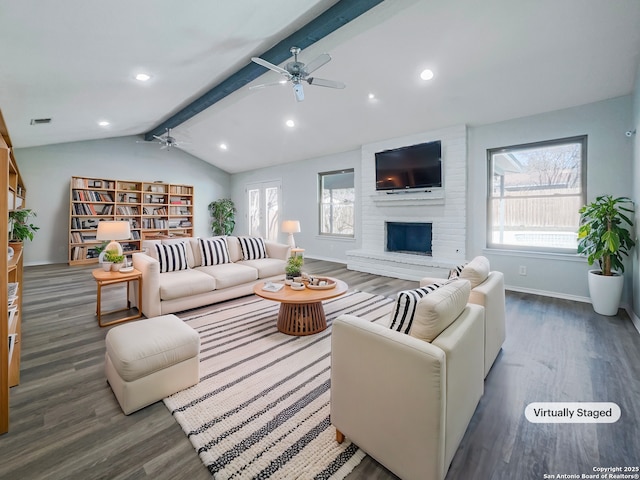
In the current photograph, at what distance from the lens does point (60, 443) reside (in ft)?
4.88

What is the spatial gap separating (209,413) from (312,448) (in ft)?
2.18

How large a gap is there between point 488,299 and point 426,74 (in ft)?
9.85

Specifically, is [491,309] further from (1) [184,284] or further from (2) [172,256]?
(2) [172,256]

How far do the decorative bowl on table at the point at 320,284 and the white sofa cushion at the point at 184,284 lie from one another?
4.29 feet

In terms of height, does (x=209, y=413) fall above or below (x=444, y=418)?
below

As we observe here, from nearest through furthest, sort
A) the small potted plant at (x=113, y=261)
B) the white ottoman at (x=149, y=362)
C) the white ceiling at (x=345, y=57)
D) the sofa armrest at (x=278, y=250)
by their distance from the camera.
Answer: the white ottoman at (x=149, y=362), the white ceiling at (x=345, y=57), the small potted plant at (x=113, y=261), the sofa armrest at (x=278, y=250)

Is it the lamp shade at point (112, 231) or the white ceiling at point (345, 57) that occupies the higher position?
the white ceiling at point (345, 57)

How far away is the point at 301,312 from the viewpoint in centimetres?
282

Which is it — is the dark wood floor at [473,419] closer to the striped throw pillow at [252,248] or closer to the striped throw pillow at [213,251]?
the striped throw pillow at [213,251]

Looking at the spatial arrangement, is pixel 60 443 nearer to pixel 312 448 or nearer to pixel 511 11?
pixel 312 448

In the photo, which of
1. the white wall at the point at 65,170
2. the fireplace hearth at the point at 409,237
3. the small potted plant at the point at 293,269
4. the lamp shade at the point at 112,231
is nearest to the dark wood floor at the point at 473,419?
the lamp shade at the point at 112,231

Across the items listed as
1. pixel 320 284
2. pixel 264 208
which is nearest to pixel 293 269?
pixel 320 284

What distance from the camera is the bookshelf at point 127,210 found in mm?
6602

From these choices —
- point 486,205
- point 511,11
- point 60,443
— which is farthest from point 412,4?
point 60,443
